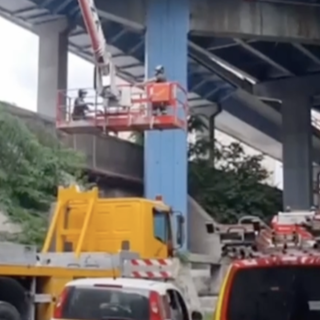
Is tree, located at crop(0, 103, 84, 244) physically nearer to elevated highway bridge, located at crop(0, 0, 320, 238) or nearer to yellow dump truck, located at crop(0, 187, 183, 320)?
yellow dump truck, located at crop(0, 187, 183, 320)

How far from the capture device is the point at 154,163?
28500 mm

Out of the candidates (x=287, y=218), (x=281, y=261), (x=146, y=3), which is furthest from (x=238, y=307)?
(x=146, y=3)

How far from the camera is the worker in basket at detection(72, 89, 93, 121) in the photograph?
24.5 meters

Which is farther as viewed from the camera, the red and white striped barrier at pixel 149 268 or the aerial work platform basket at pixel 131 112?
the aerial work platform basket at pixel 131 112

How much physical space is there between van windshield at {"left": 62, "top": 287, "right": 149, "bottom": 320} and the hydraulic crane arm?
46.5ft

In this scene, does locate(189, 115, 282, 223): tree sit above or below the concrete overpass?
below

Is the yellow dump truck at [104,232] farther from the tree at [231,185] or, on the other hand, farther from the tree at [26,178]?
the tree at [231,185]

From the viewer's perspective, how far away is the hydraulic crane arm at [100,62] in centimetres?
2419

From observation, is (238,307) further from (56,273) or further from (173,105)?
(173,105)

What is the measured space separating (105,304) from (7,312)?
6.81 ft

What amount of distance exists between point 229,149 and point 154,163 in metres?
16.8

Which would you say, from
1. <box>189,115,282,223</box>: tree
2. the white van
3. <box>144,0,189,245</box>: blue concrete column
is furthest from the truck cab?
<box>189,115,282,223</box>: tree

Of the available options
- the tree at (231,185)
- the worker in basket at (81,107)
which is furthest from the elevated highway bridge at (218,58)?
the worker in basket at (81,107)

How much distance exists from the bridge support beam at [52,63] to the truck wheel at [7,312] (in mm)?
25597
